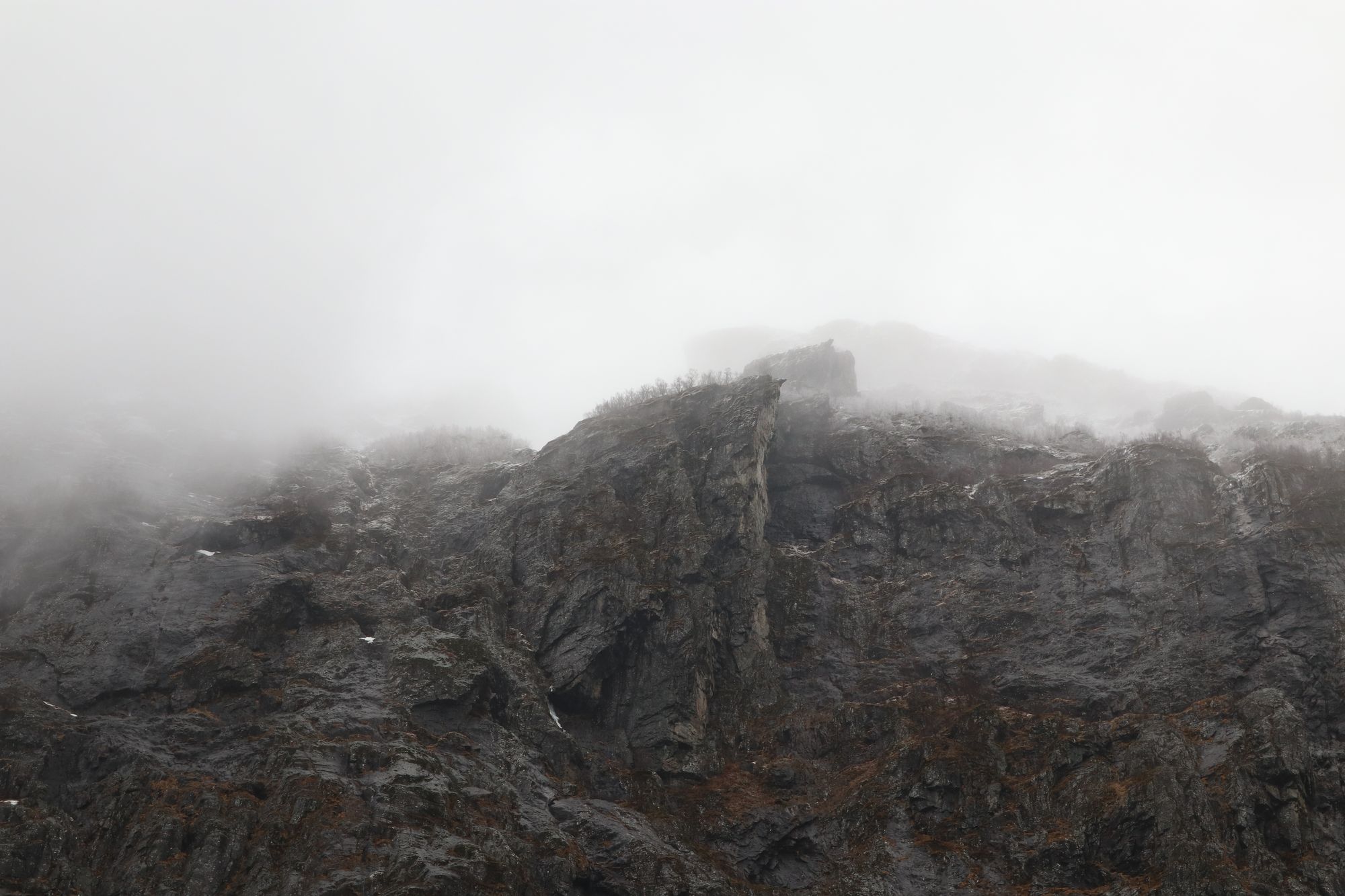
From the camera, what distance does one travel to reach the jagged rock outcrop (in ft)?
240

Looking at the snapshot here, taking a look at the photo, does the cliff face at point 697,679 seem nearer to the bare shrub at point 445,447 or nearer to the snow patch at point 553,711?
the snow patch at point 553,711

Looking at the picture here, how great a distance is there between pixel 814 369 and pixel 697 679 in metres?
35.0

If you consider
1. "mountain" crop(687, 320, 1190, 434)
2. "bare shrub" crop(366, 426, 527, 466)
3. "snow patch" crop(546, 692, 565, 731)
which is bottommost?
"snow patch" crop(546, 692, 565, 731)

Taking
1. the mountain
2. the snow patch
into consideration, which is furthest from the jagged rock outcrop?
the snow patch

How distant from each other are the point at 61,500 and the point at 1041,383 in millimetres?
92600

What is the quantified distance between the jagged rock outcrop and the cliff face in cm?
1519

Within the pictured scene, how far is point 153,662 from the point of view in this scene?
39812 millimetres

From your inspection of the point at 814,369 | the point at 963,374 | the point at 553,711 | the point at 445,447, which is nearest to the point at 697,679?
the point at 553,711

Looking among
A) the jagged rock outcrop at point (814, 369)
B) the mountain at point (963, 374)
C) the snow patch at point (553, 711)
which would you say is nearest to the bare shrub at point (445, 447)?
the jagged rock outcrop at point (814, 369)

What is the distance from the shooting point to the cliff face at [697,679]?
3341 centimetres

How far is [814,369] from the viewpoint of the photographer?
243 feet

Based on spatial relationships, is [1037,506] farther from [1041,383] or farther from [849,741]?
[1041,383]

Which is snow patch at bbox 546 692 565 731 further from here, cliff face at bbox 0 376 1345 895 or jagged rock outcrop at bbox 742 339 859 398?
jagged rock outcrop at bbox 742 339 859 398

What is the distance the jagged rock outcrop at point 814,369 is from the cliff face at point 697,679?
15193 millimetres
